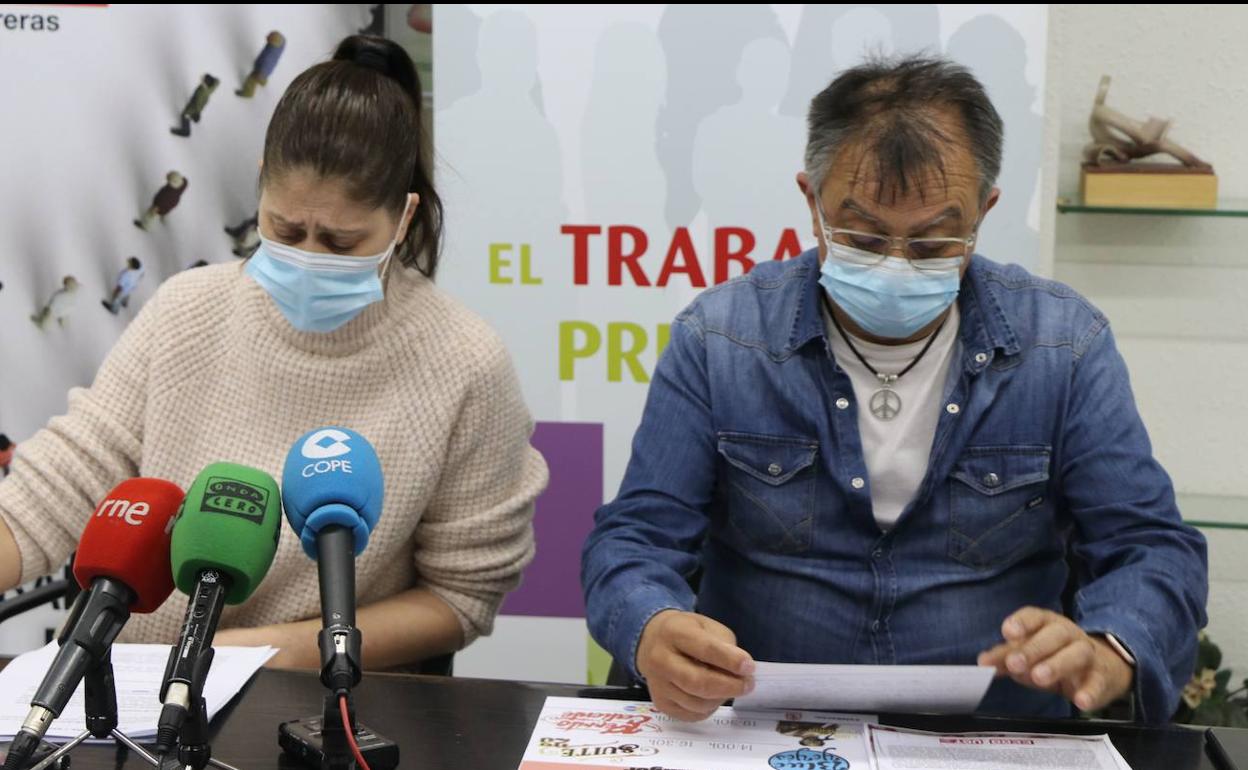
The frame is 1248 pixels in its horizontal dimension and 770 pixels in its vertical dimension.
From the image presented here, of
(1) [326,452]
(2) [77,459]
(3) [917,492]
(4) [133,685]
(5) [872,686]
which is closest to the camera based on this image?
(1) [326,452]

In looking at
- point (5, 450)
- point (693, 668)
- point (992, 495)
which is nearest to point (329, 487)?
point (693, 668)

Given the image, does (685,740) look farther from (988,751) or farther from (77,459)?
(77,459)

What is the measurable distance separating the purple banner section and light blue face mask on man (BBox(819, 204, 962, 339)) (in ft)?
3.44

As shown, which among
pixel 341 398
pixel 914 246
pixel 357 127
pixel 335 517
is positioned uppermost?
pixel 357 127

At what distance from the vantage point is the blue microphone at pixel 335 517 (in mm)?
1054

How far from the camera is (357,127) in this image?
181cm

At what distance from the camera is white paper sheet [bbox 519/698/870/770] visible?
130 centimetres

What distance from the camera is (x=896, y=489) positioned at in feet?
5.79

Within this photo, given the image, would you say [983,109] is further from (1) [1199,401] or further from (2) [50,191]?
(2) [50,191]

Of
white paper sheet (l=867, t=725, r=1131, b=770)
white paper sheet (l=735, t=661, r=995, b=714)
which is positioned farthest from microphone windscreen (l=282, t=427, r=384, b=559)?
white paper sheet (l=867, t=725, r=1131, b=770)

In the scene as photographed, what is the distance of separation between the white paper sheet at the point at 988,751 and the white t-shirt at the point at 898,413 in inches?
16.1

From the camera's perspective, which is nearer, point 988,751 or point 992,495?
point 988,751

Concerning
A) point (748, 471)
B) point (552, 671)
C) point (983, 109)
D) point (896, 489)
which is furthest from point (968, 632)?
point (552, 671)

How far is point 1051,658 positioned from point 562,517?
1.47 metres
